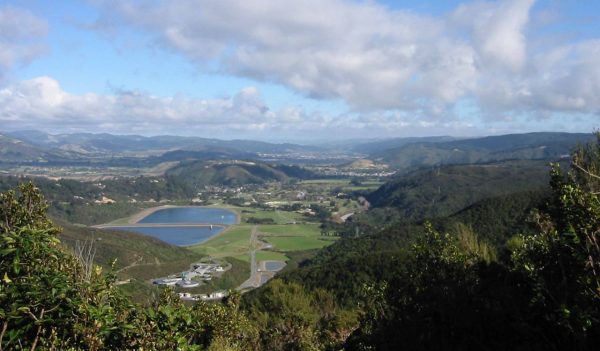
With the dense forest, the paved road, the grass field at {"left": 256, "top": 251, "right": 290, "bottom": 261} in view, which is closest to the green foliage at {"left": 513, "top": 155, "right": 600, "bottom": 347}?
the dense forest

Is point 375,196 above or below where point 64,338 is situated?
below

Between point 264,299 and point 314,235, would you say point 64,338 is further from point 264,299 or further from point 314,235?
point 314,235

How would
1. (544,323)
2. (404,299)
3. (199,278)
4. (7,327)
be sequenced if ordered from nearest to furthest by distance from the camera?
(7,327)
(544,323)
(404,299)
(199,278)

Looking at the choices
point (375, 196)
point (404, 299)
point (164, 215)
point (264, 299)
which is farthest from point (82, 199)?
point (404, 299)

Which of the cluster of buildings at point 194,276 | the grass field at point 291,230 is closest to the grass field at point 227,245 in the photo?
the grass field at point 291,230

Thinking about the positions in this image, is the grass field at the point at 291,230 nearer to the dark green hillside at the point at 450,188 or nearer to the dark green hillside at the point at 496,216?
the dark green hillside at the point at 450,188

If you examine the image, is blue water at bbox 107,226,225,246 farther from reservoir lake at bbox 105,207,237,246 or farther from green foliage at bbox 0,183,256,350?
green foliage at bbox 0,183,256,350

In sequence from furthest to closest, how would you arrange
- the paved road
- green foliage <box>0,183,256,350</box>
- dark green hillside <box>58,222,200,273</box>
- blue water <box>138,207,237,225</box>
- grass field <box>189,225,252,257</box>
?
blue water <box>138,207,237,225</box>
grass field <box>189,225,252,257</box>
dark green hillside <box>58,222,200,273</box>
the paved road
green foliage <box>0,183,256,350</box>
